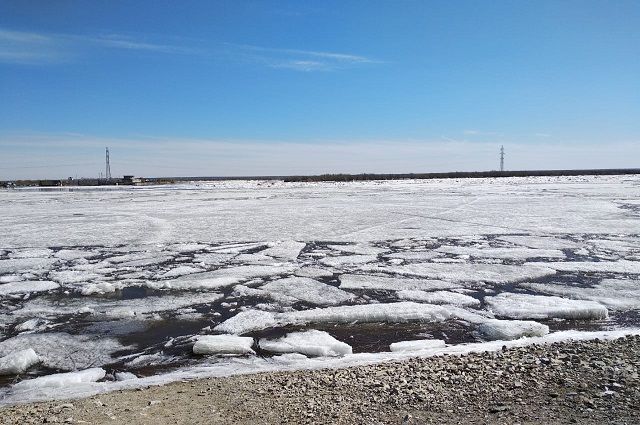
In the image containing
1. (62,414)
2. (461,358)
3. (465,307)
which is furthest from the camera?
(465,307)

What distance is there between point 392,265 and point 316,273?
1.17m

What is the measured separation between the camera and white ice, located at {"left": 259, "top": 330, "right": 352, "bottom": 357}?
144 inches

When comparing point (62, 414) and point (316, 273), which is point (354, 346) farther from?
point (316, 273)

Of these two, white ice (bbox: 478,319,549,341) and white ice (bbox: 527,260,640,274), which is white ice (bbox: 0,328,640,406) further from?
white ice (bbox: 527,260,640,274)

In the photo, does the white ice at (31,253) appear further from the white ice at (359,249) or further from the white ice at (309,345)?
the white ice at (309,345)

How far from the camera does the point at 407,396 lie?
2709 millimetres

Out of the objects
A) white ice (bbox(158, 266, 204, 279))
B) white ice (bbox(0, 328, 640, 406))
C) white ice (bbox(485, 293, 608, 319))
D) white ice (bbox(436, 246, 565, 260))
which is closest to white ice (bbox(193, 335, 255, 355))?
white ice (bbox(0, 328, 640, 406))

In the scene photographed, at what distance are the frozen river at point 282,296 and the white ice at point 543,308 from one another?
0.02 meters

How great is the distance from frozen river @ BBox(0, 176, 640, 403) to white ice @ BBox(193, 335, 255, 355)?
1 centimetres

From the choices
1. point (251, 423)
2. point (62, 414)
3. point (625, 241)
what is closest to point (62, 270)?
point (62, 414)

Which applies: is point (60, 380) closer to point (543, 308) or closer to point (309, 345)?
point (309, 345)

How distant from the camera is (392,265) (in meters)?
6.79

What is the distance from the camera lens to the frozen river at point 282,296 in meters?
3.62

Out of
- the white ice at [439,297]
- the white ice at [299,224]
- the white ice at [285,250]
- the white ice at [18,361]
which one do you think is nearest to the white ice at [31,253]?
the white ice at [299,224]
